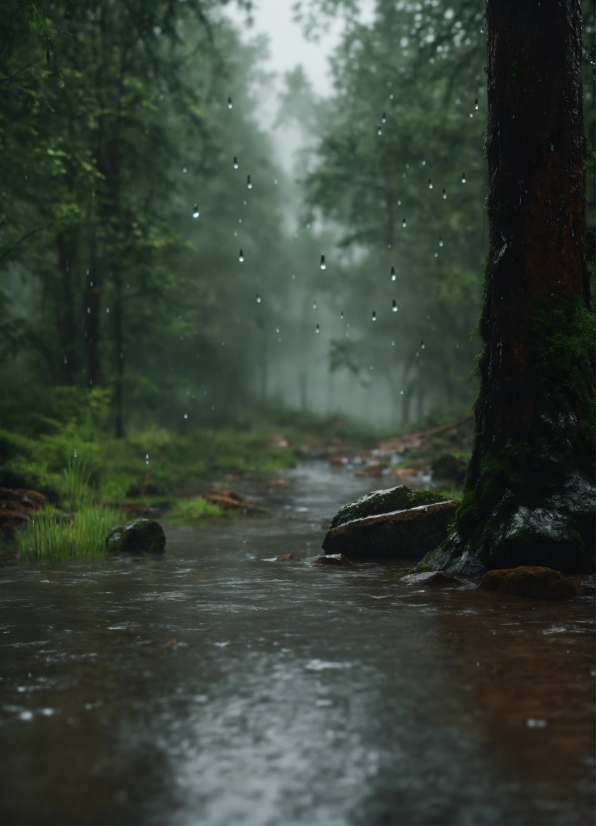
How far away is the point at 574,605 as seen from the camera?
6.21 metres

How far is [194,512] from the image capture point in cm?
1419

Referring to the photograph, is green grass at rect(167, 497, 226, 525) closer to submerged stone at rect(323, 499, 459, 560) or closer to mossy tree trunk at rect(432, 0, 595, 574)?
submerged stone at rect(323, 499, 459, 560)

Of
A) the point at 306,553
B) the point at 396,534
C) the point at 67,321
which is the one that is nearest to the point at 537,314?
the point at 396,534

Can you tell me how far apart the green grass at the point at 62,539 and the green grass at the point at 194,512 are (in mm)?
3215

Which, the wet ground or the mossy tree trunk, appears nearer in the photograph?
the wet ground

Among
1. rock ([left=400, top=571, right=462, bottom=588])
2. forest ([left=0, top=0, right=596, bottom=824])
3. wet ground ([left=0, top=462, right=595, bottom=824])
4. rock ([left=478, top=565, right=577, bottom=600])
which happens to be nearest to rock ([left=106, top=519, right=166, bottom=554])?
forest ([left=0, top=0, right=596, bottom=824])

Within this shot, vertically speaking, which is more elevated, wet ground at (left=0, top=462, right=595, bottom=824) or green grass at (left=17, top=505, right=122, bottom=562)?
green grass at (left=17, top=505, right=122, bottom=562)

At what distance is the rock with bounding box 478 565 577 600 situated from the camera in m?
6.50

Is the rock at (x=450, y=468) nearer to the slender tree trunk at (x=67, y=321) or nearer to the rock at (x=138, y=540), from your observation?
the rock at (x=138, y=540)

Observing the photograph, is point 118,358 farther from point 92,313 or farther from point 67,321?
point 67,321

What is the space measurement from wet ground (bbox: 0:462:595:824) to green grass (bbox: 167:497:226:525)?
6.58 meters

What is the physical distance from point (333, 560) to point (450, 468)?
10556mm

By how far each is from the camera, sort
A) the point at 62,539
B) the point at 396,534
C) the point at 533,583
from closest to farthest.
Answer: the point at 533,583, the point at 396,534, the point at 62,539

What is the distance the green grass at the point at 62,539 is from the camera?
9.68 metres
